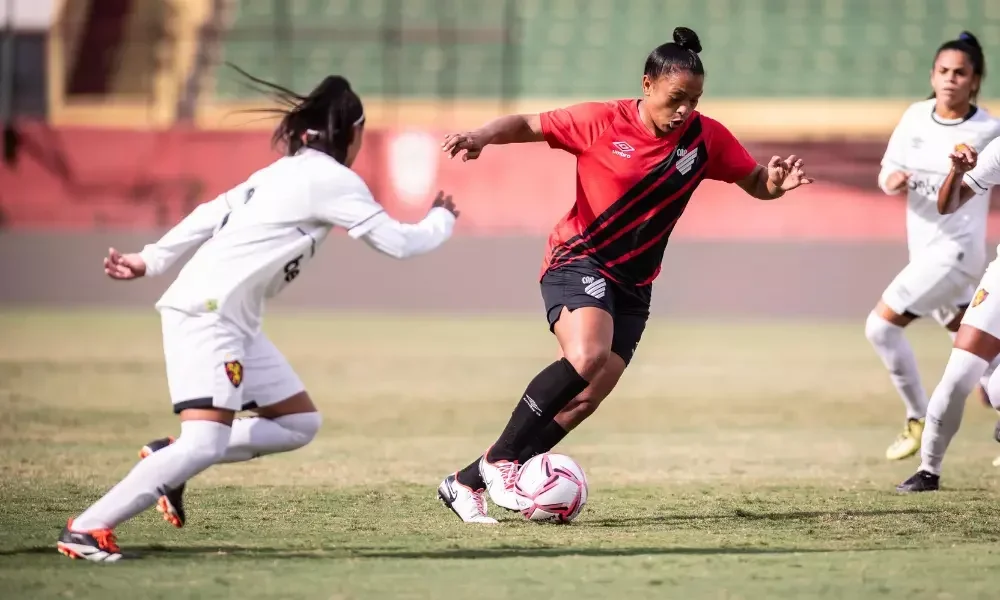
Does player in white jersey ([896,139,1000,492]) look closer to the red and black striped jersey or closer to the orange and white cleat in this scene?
the red and black striped jersey

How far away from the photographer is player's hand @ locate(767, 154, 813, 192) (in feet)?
20.6

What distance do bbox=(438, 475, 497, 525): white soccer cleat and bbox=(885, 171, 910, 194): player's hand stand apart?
301 centimetres

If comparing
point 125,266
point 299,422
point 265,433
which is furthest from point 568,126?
point 125,266

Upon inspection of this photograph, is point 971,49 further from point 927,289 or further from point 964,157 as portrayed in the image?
point 964,157

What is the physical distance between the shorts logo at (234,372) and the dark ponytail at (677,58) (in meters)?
2.23

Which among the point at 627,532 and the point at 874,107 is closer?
the point at 627,532

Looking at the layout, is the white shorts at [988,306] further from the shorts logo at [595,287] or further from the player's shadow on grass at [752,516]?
the shorts logo at [595,287]

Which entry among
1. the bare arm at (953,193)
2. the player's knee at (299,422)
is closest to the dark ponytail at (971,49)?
the bare arm at (953,193)

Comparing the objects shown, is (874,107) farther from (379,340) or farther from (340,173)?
(340,173)

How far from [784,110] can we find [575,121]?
15.3 m

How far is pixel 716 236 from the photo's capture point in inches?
743

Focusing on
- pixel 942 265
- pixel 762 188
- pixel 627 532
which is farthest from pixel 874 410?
pixel 627 532

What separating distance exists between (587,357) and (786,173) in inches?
47.2

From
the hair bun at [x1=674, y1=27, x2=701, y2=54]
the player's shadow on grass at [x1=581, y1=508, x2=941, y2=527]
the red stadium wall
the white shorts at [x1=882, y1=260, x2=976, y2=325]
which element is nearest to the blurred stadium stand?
the red stadium wall
